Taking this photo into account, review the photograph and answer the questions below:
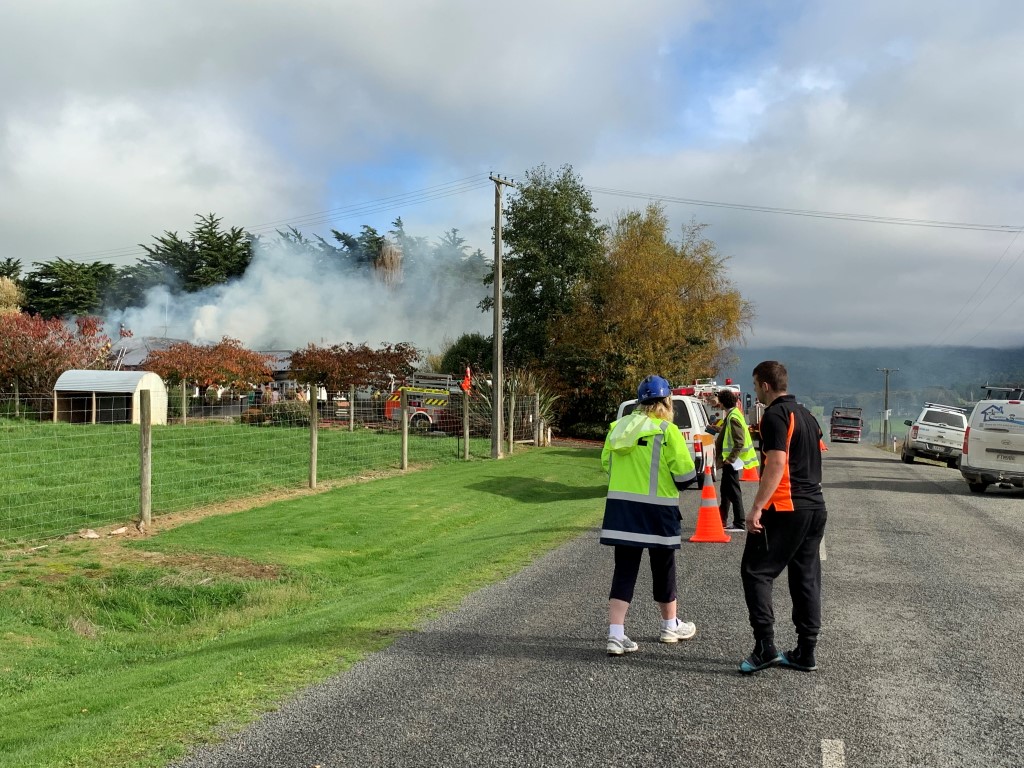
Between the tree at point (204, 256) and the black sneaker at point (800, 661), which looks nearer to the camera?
the black sneaker at point (800, 661)

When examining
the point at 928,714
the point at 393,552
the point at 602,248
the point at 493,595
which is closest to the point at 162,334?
the point at 602,248

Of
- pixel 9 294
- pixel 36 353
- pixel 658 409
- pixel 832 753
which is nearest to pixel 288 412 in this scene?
pixel 36 353

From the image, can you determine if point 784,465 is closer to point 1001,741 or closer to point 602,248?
point 1001,741

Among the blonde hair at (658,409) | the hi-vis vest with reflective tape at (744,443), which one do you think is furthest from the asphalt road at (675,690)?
the hi-vis vest with reflective tape at (744,443)

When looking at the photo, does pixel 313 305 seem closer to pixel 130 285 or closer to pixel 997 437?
pixel 130 285

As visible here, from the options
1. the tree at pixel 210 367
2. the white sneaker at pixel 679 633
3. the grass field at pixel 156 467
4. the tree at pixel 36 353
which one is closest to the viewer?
the white sneaker at pixel 679 633

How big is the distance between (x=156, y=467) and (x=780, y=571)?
1334 centimetres

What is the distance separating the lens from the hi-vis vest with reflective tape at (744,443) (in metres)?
11.1

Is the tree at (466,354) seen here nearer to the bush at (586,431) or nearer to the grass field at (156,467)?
the bush at (586,431)

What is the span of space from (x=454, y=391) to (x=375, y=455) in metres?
13.9

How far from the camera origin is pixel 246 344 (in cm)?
6059

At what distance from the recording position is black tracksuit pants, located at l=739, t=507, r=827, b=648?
546 centimetres

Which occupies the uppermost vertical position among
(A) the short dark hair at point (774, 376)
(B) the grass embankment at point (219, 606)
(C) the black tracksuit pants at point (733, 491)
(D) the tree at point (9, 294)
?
(D) the tree at point (9, 294)

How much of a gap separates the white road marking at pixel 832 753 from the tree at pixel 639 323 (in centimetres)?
2901
